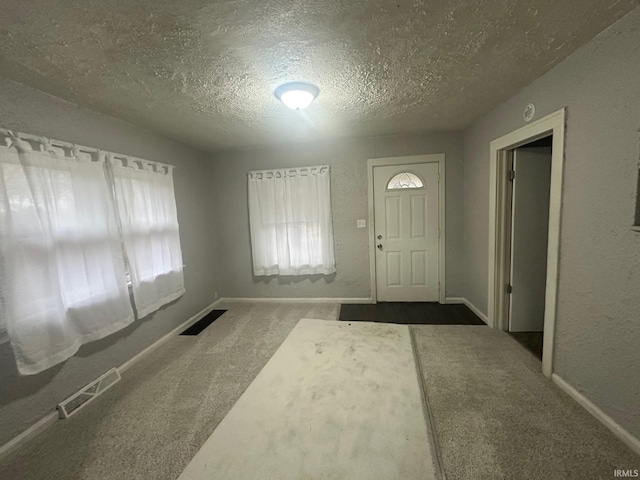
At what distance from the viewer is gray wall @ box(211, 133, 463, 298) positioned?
3.39m

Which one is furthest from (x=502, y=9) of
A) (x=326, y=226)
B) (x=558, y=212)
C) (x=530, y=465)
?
(x=326, y=226)

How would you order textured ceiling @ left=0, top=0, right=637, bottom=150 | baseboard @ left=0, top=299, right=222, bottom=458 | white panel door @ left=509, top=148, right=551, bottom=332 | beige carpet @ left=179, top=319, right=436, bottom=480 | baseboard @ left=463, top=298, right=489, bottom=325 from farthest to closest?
baseboard @ left=463, top=298, right=489, bottom=325 → white panel door @ left=509, top=148, right=551, bottom=332 → baseboard @ left=0, top=299, right=222, bottom=458 → beige carpet @ left=179, top=319, right=436, bottom=480 → textured ceiling @ left=0, top=0, right=637, bottom=150

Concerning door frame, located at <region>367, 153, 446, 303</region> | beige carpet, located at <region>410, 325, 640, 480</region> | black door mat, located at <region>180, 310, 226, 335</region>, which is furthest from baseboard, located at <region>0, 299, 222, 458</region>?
door frame, located at <region>367, 153, 446, 303</region>

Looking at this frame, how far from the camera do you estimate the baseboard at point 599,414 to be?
53.5 inches

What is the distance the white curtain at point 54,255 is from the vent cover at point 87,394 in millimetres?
341

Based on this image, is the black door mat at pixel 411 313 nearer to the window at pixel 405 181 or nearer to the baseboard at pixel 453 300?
the baseboard at pixel 453 300

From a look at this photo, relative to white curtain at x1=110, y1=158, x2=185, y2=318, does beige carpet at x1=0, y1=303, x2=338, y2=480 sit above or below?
below

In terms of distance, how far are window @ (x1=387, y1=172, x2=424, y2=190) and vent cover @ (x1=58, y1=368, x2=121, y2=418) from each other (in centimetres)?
357

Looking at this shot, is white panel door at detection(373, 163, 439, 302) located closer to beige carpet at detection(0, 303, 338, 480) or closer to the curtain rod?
beige carpet at detection(0, 303, 338, 480)

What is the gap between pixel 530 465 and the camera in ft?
4.23

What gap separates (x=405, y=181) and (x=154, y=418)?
11.6 feet

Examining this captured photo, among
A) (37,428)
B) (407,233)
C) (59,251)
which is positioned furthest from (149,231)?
(407,233)

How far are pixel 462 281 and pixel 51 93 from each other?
14.9 ft

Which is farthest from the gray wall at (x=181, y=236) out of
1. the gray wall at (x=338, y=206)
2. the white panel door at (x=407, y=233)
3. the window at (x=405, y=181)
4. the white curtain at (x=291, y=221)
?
the window at (x=405, y=181)
